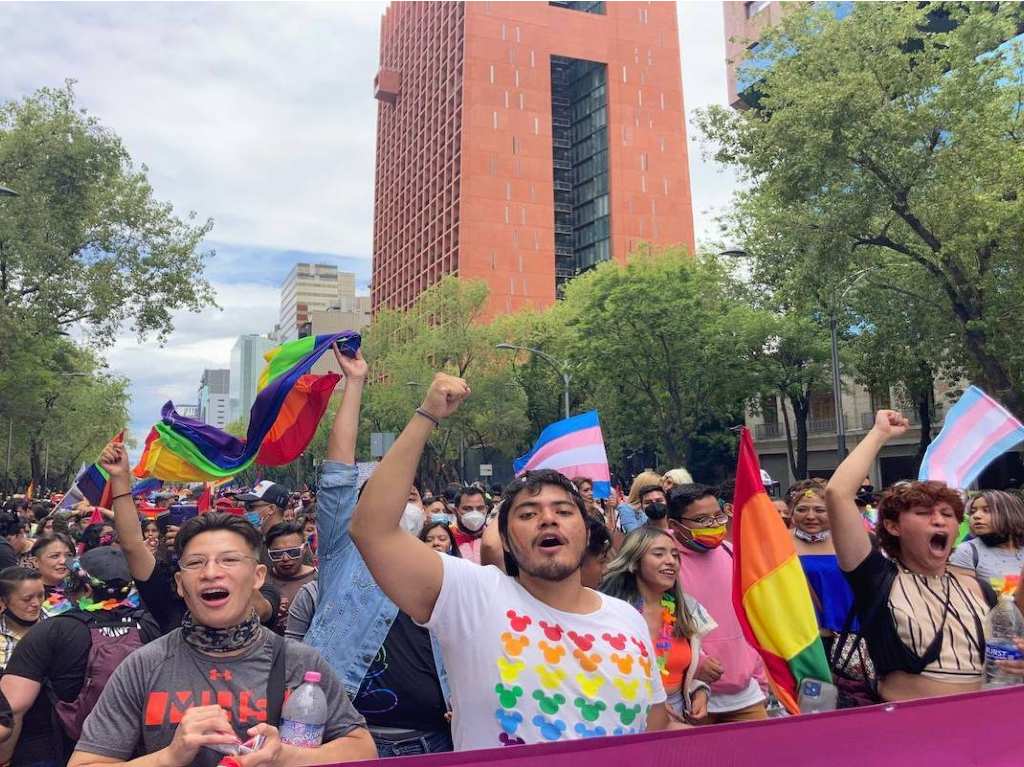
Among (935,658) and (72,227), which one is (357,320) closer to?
(72,227)

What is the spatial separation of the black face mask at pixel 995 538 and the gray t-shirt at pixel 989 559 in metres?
0.02

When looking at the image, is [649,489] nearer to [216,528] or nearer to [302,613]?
[302,613]

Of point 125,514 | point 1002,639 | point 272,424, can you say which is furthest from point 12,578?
point 1002,639

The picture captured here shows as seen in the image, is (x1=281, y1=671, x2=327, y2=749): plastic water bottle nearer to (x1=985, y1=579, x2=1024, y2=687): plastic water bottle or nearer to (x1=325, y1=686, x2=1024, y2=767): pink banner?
(x1=325, y1=686, x2=1024, y2=767): pink banner

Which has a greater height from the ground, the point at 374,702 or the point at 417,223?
the point at 417,223

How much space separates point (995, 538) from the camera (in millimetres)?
5406

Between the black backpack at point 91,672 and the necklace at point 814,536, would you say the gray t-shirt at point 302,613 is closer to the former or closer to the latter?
the black backpack at point 91,672

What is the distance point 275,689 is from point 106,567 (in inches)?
108

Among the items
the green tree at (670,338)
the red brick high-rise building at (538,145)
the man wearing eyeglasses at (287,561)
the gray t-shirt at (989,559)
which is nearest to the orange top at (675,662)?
the gray t-shirt at (989,559)

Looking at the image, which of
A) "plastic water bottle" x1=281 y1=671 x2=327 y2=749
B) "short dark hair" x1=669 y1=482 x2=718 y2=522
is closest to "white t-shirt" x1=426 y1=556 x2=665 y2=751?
"plastic water bottle" x1=281 y1=671 x2=327 y2=749

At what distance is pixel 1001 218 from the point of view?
16641 millimetres

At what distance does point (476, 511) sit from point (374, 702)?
404 centimetres

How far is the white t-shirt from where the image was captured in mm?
2328

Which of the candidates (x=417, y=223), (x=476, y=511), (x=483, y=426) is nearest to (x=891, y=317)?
(x=476, y=511)
